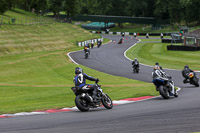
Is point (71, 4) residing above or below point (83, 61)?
above

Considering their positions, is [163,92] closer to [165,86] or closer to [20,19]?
[165,86]

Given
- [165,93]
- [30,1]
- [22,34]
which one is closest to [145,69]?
[165,93]

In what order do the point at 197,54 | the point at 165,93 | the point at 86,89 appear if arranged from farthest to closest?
the point at 197,54 → the point at 165,93 → the point at 86,89

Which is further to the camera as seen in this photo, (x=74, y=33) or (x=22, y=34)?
(x=74, y=33)

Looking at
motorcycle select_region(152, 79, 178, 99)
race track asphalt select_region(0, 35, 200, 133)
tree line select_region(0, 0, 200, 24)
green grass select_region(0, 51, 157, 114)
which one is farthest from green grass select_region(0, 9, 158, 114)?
tree line select_region(0, 0, 200, 24)

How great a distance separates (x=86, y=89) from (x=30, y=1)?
11092cm

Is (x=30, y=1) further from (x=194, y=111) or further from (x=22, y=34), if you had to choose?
(x=194, y=111)

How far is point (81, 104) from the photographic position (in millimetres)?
14141

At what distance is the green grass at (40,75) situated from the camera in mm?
19062

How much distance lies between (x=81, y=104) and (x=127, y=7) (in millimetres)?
134603

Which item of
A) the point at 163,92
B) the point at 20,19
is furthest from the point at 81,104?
the point at 20,19

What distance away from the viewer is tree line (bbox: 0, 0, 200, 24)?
114812mm

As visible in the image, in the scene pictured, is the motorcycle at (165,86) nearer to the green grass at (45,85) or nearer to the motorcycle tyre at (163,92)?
the motorcycle tyre at (163,92)

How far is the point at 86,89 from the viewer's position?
47.2 ft
